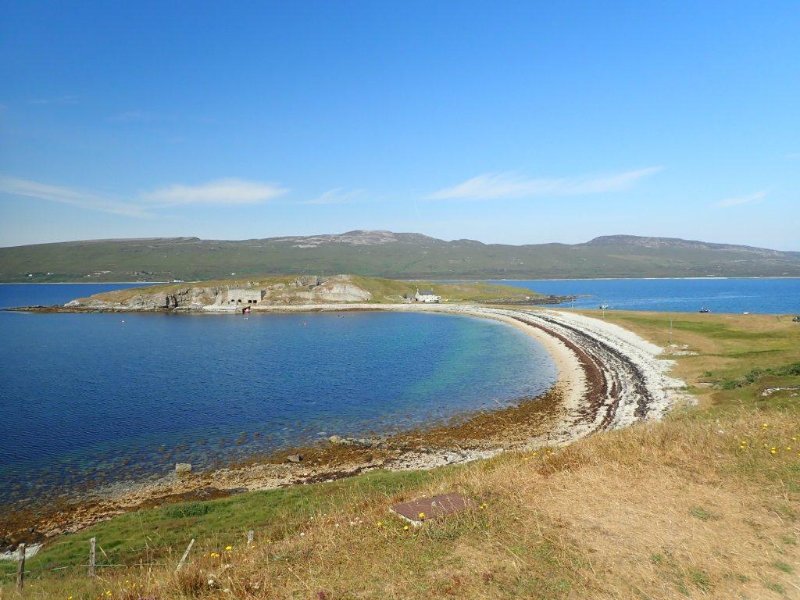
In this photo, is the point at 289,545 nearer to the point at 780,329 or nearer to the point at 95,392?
the point at 95,392

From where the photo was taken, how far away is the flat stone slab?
35.6 feet

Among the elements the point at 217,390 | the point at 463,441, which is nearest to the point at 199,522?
the point at 463,441

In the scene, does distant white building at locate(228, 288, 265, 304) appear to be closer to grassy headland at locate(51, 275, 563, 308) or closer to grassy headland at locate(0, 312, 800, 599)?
grassy headland at locate(51, 275, 563, 308)

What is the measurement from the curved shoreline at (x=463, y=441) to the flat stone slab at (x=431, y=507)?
16.8 m

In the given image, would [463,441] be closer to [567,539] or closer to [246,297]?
[567,539]

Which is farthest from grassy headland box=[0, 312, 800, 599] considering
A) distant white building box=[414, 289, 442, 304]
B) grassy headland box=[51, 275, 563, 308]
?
grassy headland box=[51, 275, 563, 308]

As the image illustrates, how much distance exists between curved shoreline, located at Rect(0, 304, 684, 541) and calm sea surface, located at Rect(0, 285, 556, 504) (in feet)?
7.91

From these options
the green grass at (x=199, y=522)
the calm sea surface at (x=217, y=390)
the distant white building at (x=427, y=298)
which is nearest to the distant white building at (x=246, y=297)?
the distant white building at (x=427, y=298)

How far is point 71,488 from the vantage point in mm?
26875

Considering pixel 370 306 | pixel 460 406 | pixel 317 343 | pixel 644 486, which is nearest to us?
pixel 644 486

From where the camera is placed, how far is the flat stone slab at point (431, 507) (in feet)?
35.6

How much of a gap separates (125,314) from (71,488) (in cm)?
11732

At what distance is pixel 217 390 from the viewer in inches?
1945

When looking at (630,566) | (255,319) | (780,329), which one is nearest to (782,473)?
(630,566)
